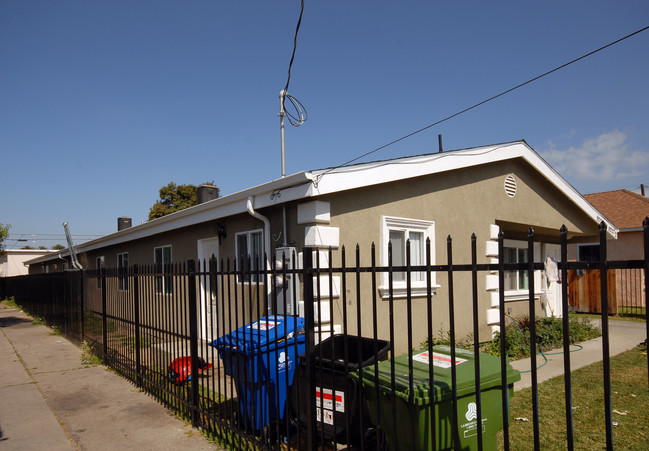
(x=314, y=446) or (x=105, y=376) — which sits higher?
(x=314, y=446)

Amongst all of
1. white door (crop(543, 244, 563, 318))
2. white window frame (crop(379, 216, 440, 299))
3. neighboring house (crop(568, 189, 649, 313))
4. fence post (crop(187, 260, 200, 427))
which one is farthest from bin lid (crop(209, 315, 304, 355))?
neighboring house (crop(568, 189, 649, 313))

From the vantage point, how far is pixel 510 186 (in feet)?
33.3

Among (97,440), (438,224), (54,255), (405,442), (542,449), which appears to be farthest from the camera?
(54,255)

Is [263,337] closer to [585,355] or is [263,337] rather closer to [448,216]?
[448,216]

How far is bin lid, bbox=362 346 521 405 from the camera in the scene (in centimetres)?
296

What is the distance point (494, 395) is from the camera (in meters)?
3.28

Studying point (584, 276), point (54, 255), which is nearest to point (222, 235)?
point (584, 276)

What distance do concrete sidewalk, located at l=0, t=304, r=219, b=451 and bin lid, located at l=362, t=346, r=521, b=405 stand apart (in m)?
2.35

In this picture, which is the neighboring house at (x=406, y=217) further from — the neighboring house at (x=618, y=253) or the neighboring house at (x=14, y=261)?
the neighboring house at (x=14, y=261)

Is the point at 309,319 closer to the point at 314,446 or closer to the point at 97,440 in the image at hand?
the point at 314,446

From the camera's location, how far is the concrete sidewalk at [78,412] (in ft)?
15.6

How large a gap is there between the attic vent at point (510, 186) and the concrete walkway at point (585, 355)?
3.45 metres

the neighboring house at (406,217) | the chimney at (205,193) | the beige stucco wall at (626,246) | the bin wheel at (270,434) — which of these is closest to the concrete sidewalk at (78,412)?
the bin wheel at (270,434)

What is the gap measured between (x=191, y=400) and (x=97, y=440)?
39.3 inches
